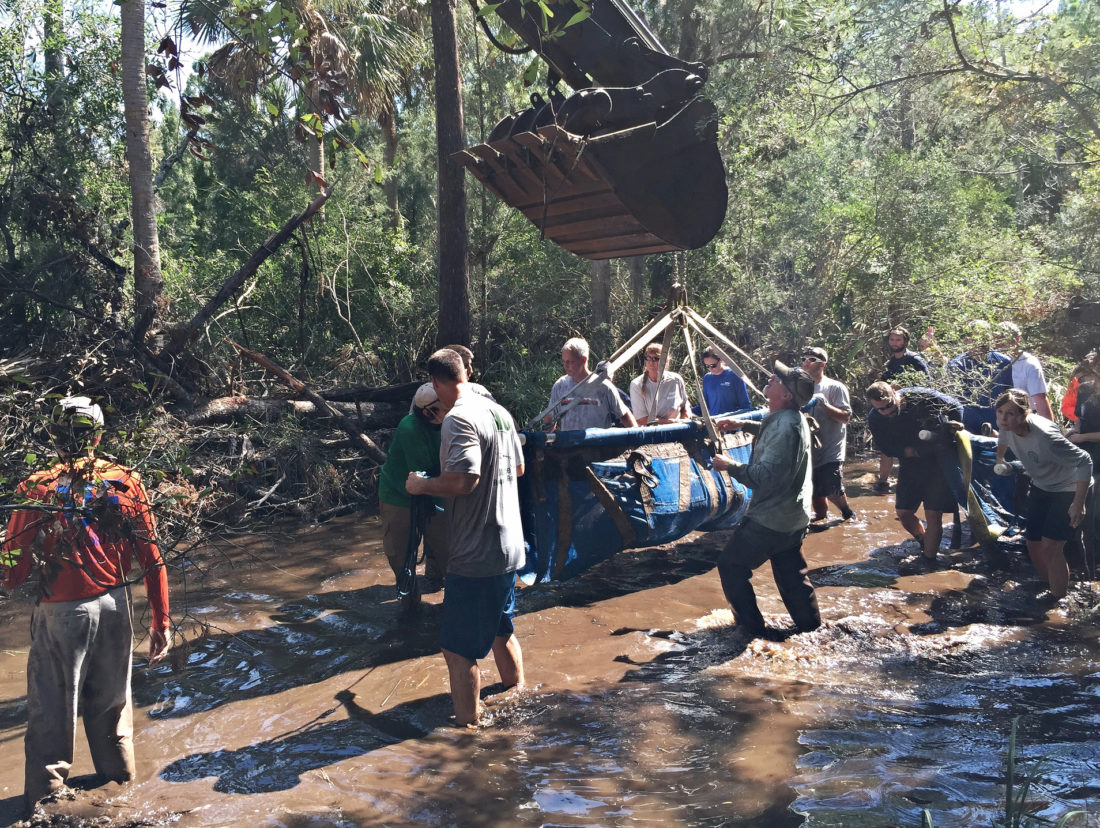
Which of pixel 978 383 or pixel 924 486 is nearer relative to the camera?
pixel 924 486

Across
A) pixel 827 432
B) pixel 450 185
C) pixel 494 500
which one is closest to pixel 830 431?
pixel 827 432

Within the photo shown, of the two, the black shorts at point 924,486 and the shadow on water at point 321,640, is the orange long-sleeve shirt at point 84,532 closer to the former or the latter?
the shadow on water at point 321,640

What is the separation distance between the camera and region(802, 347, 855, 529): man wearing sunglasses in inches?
310

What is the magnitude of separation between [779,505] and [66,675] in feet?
12.3

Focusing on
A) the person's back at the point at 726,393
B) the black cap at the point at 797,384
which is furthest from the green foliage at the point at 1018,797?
the person's back at the point at 726,393

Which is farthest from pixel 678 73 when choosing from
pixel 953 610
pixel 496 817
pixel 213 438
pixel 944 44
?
pixel 213 438

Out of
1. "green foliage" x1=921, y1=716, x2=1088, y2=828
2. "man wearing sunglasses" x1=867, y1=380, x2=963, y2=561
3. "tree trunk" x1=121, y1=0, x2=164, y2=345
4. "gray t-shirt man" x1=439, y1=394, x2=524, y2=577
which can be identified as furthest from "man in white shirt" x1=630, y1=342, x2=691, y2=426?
"tree trunk" x1=121, y1=0, x2=164, y2=345

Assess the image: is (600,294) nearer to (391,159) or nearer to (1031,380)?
(391,159)

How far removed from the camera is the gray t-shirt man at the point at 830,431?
790 cm

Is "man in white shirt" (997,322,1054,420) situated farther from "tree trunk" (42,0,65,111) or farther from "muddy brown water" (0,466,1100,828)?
"tree trunk" (42,0,65,111)

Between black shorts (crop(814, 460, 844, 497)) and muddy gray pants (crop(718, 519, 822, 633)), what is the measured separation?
2.87m

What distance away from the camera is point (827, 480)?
8.01 m

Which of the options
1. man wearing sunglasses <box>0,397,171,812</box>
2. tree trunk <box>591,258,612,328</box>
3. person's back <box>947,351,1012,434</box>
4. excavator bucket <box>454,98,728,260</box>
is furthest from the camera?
tree trunk <box>591,258,612,328</box>

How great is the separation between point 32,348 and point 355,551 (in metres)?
3.92
